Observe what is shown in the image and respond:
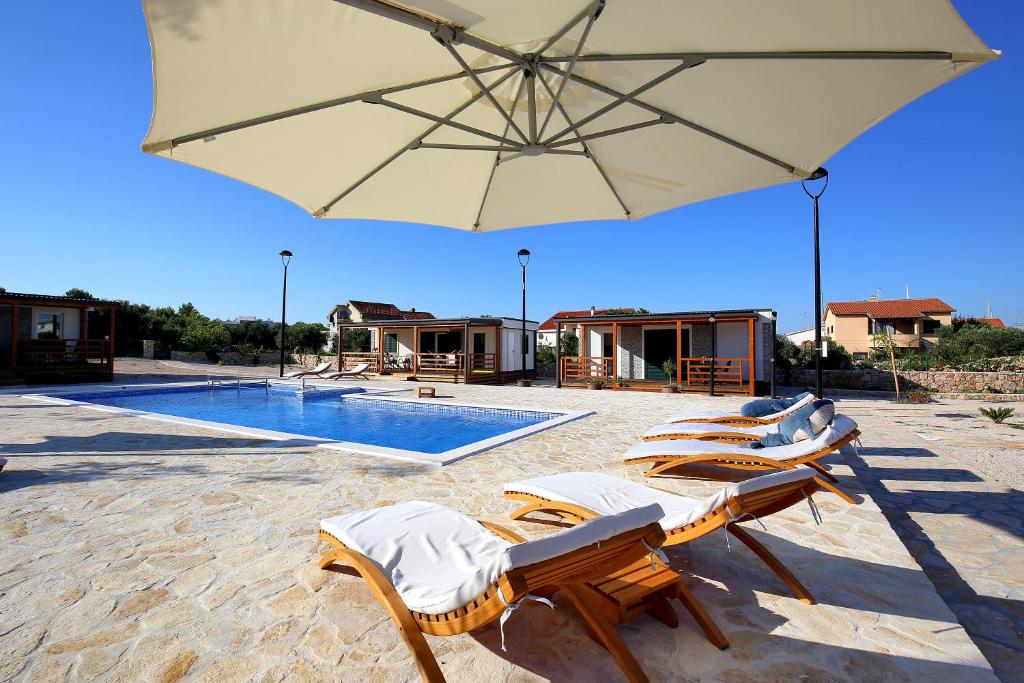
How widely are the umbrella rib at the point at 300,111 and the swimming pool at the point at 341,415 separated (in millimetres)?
3688

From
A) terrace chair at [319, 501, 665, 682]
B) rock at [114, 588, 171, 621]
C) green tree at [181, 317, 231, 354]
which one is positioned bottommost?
rock at [114, 588, 171, 621]

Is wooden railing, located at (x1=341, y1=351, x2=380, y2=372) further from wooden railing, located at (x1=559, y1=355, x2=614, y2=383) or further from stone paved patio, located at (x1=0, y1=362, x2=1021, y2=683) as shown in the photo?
stone paved patio, located at (x1=0, y1=362, x2=1021, y2=683)

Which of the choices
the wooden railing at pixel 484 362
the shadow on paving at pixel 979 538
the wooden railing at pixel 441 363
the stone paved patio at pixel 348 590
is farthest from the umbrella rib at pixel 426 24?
the wooden railing at pixel 484 362

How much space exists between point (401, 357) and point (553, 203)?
20.8 meters

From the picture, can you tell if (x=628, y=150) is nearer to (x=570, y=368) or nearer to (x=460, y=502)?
(x=460, y=502)

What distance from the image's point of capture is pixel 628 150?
395 centimetres

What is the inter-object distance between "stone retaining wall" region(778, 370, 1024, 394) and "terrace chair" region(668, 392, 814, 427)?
14.6 m

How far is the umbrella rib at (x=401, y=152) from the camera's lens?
357 centimetres

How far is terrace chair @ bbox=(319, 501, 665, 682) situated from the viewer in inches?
63.6

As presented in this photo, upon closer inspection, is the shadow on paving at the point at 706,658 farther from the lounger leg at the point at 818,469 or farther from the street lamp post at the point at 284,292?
the street lamp post at the point at 284,292

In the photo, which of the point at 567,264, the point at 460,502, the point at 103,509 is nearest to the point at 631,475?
the point at 460,502

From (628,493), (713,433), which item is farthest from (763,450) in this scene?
(628,493)

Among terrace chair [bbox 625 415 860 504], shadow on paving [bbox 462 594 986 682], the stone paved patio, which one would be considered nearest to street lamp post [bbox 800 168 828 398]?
the stone paved patio

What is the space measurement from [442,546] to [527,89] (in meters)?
3.04
